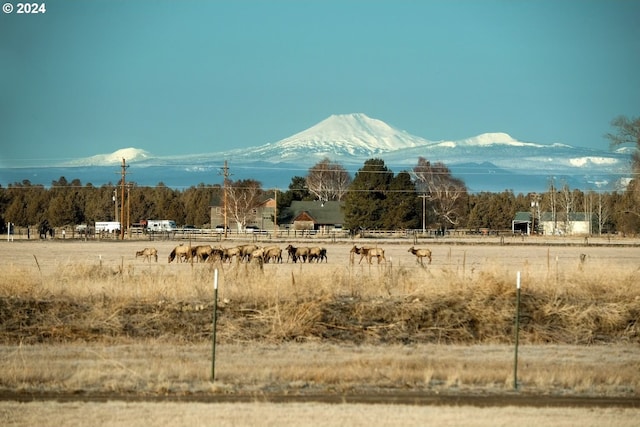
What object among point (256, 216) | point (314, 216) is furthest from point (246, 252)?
point (256, 216)

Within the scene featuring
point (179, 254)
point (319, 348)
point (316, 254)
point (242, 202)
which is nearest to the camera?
point (319, 348)

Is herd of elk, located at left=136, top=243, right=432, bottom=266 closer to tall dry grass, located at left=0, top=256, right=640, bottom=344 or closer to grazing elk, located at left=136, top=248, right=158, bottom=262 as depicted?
grazing elk, located at left=136, top=248, right=158, bottom=262

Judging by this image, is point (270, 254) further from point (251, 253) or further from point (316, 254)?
point (316, 254)

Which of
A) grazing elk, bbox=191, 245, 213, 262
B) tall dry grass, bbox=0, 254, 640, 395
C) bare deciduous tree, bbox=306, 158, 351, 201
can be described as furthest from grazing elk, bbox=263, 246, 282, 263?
bare deciduous tree, bbox=306, 158, 351, 201

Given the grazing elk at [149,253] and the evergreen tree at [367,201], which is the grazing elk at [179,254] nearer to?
the grazing elk at [149,253]

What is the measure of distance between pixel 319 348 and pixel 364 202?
86.7m

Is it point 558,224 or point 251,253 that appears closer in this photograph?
point 251,253

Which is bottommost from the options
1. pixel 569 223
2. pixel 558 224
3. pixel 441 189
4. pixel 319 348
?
pixel 319 348

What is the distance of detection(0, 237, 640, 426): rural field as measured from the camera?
15500mm

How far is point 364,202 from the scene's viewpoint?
108938 mm

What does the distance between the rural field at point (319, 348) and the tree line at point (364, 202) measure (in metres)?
63.8

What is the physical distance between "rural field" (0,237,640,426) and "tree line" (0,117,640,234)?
63.8 meters

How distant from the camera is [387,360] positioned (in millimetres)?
20562

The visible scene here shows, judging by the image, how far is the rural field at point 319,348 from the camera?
15500 millimetres
